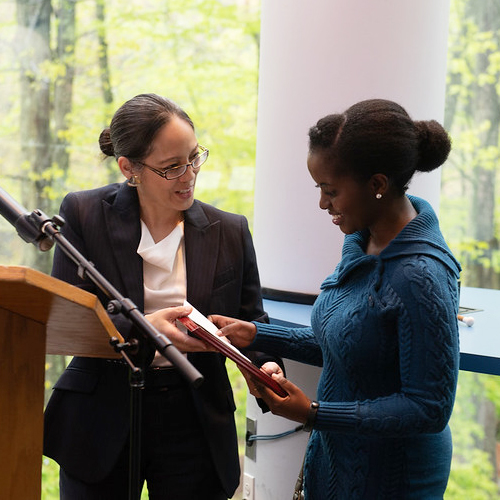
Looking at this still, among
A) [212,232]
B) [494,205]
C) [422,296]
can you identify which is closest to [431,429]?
[422,296]

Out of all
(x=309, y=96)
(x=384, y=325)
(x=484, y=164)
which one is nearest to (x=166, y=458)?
(x=384, y=325)

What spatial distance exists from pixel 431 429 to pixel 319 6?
1.73 meters

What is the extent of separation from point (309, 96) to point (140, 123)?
959 millimetres

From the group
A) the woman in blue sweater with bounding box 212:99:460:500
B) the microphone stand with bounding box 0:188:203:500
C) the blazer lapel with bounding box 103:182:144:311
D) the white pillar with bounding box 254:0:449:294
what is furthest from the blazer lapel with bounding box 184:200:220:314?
the white pillar with bounding box 254:0:449:294

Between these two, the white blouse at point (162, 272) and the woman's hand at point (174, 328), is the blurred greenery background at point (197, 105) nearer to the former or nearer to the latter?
the white blouse at point (162, 272)

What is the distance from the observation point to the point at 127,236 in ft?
6.63

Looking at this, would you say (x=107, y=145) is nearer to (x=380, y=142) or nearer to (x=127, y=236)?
(x=127, y=236)

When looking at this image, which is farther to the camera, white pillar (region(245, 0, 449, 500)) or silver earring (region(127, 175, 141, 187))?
white pillar (region(245, 0, 449, 500))

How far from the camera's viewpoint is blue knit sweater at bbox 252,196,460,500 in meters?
1.52

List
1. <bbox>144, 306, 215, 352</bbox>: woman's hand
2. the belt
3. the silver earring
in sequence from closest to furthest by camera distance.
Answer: <bbox>144, 306, 215, 352</bbox>: woman's hand
the belt
the silver earring

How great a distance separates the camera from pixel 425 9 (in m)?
2.64

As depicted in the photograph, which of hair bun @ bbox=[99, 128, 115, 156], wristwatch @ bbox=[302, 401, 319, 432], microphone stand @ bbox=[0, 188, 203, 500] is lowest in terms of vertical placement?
wristwatch @ bbox=[302, 401, 319, 432]

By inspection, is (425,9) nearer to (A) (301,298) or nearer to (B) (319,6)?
(B) (319,6)

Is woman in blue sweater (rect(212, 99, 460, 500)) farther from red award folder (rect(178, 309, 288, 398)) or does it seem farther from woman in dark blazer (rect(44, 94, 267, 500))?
woman in dark blazer (rect(44, 94, 267, 500))
